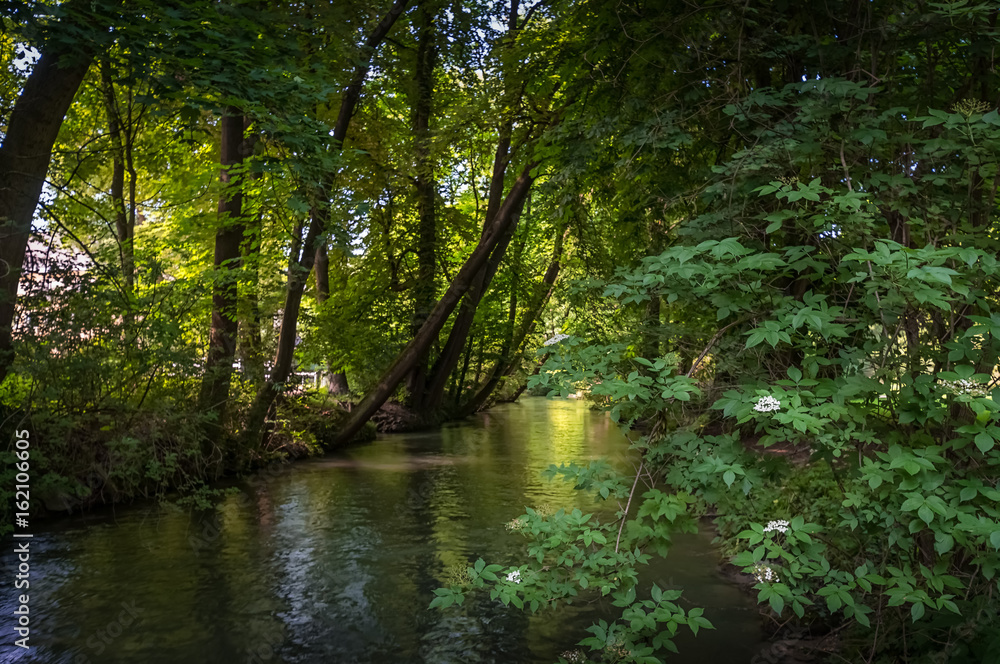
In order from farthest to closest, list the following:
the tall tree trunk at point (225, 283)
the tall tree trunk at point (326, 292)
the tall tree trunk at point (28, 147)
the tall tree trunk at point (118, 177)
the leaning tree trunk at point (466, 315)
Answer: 1. the tall tree trunk at point (326, 292)
2. the leaning tree trunk at point (466, 315)
3. the tall tree trunk at point (225, 283)
4. the tall tree trunk at point (118, 177)
5. the tall tree trunk at point (28, 147)

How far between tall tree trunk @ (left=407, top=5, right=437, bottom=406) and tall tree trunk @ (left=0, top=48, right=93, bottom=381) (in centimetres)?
658

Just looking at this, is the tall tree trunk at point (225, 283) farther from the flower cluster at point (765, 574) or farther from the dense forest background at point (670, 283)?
the flower cluster at point (765, 574)

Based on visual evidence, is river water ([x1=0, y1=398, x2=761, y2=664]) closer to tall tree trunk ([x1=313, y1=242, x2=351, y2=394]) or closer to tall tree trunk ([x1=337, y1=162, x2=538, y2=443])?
tall tree trunk ([x1=337, y1=162, x2=538, y2=443])

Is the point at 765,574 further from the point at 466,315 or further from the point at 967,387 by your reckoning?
the point at 466,315

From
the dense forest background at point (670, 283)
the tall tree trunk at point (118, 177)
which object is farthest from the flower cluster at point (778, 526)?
the tall tree trunk at point (118, 177)

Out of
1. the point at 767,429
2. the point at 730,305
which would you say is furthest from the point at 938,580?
the point at 730,305

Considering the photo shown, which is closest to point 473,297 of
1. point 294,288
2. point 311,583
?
point 294,288

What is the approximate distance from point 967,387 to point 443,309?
39.4ft

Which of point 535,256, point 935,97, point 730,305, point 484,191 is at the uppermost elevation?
point 484,191

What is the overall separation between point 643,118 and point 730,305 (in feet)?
7.50

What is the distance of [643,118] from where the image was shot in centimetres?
508

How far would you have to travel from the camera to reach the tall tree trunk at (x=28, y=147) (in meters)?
6.28

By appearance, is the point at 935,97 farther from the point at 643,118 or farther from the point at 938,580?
the point at 938,580

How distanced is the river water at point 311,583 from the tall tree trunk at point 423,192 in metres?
6.26
